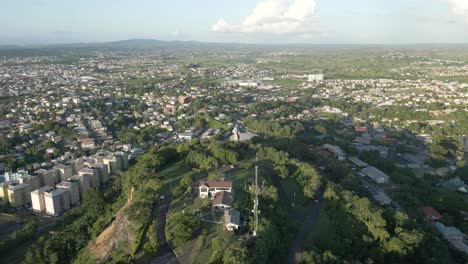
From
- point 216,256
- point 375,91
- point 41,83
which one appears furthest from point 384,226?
point 41,83

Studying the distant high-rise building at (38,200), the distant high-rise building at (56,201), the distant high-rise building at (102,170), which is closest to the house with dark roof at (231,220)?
the distant high-rise building at (56,201)

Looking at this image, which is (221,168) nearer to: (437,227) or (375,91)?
(437,227)

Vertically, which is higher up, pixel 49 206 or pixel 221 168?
pixel 221 168

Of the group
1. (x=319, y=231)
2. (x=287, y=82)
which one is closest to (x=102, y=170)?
(x=319, y=231)

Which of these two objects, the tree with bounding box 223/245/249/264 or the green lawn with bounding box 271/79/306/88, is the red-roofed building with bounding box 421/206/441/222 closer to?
the tree with bounding box 223/245/249/264

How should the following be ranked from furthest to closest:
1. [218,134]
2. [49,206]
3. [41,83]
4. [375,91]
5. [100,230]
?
1. [41,83]
2. [375,91]
3. [218,134]
4. [49,206]
5. [100,230]

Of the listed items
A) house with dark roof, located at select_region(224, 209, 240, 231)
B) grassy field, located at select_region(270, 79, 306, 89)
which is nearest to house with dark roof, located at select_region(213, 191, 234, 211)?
house with dark roof, located at select_region(224, 209, 240, 231)
